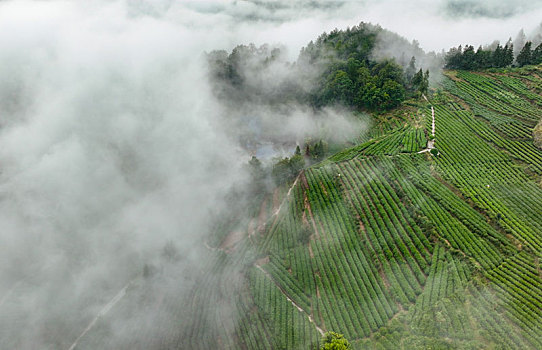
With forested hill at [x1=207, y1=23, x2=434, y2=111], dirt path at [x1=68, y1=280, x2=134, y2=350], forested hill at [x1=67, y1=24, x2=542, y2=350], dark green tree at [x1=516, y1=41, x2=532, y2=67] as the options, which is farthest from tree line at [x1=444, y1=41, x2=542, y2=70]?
dirt path at [x1=68, y1=280, x2=134, y2=350]

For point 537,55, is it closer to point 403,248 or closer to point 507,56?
point 507,56

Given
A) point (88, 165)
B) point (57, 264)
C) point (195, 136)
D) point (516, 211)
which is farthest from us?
point (195, 136)

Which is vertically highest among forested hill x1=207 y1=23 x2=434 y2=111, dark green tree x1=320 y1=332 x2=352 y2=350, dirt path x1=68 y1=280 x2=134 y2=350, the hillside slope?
forested hill x1=207 y1=23 x2=434 y2=111

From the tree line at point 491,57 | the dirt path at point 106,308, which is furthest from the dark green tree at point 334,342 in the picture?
the tree line at point 491,57

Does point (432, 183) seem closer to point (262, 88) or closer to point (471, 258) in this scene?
point (471, 258)

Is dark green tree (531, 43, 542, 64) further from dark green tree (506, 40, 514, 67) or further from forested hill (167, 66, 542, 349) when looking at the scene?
forested hill (167, 66, 542, 349)

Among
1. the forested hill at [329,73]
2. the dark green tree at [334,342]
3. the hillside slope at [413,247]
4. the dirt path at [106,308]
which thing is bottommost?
the dirt path at [106,308]

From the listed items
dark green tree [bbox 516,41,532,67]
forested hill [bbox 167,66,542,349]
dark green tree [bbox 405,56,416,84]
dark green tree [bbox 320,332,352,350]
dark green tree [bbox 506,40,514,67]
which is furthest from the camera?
dark green tree [bbox 405,56,416,84]

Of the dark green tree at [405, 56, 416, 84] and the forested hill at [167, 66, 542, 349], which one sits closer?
the forested hill at [167, 66, 542, 349]

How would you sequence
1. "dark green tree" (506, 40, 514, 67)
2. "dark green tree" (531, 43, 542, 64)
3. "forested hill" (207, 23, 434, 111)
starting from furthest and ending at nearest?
"forested hill" (207, 23, 434, 111) → "dark green tree" (506, 40, 514, 67) → "dark green tree" (531, 43, 542, 64)

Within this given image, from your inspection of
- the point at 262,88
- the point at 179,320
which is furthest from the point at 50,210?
the point at 262,88

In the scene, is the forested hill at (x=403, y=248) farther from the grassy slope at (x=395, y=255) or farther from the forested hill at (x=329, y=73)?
the forested hill at (x=329, y=73)
